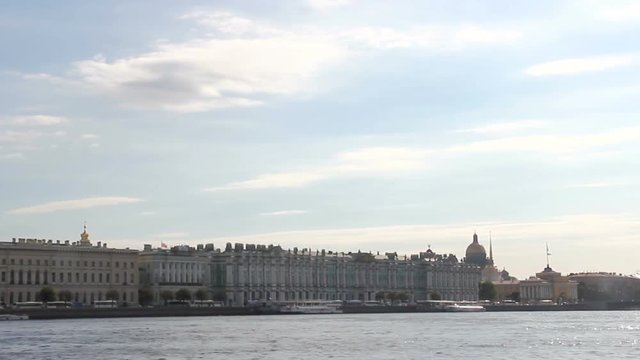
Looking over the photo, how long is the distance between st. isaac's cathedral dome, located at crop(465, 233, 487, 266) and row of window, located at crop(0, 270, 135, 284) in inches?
3466

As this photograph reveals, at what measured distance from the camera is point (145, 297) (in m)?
116

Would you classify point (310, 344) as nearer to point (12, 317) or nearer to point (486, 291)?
point (12, 317)

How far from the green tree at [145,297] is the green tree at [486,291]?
2436 inches

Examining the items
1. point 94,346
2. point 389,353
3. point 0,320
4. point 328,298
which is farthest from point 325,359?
point 328,298

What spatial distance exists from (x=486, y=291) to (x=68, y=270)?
71.9 meters

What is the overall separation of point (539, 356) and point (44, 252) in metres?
69.3

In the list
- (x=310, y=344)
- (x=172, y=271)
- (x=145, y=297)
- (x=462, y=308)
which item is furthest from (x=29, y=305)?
(x=310, y=344)

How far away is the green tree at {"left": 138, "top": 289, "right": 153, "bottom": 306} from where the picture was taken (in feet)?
380

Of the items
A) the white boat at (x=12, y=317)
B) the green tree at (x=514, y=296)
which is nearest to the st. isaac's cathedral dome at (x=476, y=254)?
the green tree at (x=514, y=296)

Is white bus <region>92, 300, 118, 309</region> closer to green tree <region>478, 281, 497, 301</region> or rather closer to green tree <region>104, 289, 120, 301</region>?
green tree <region>104, 289, 120, 301</region>

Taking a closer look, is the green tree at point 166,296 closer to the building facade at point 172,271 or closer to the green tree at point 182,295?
the building facade at point 172,271

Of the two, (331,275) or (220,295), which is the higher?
(331,275)

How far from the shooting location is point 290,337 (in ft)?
205

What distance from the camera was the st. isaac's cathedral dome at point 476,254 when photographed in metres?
193
